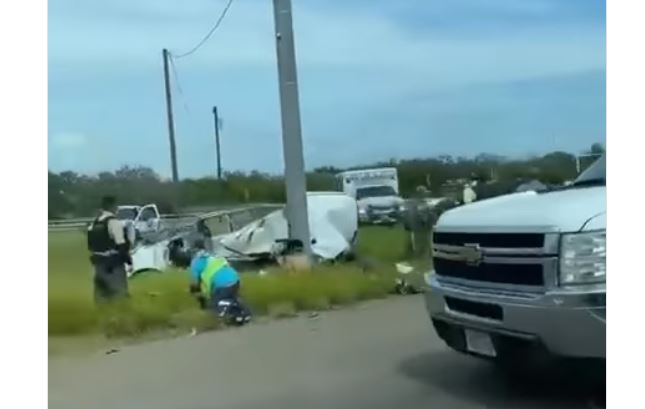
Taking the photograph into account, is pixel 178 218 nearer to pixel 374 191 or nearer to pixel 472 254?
pixel 374 191

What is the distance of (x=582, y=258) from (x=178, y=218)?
1.02 metres

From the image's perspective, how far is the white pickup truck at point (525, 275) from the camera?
207cm

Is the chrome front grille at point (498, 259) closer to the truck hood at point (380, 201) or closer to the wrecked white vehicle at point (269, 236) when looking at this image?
the truck hood at point (380, 201)

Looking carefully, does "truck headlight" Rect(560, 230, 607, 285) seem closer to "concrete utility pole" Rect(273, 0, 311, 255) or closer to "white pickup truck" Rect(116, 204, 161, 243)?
"concrete utility pole" Rect(273, 0, 311, 255)

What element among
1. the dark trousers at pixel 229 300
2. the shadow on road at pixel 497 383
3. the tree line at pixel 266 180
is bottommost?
the shadow on road at pixel 497 383

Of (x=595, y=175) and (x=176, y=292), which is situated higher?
(x=595, y=175)

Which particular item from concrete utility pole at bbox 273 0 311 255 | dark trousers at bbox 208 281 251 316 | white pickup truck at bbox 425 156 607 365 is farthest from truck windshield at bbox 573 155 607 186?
dark trousers at bbox 208 281 251 316

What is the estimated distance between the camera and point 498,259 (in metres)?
2.15

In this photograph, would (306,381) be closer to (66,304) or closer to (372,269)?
(372,269)

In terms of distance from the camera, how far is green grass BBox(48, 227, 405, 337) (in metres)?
2.07

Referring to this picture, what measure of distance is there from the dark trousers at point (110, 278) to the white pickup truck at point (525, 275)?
0.80 meters

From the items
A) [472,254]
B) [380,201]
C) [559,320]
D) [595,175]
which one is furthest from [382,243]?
[595,175]

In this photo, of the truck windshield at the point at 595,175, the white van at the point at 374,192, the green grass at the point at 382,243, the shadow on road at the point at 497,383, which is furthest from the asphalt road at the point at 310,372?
the truck windshield at the point at 595,175
